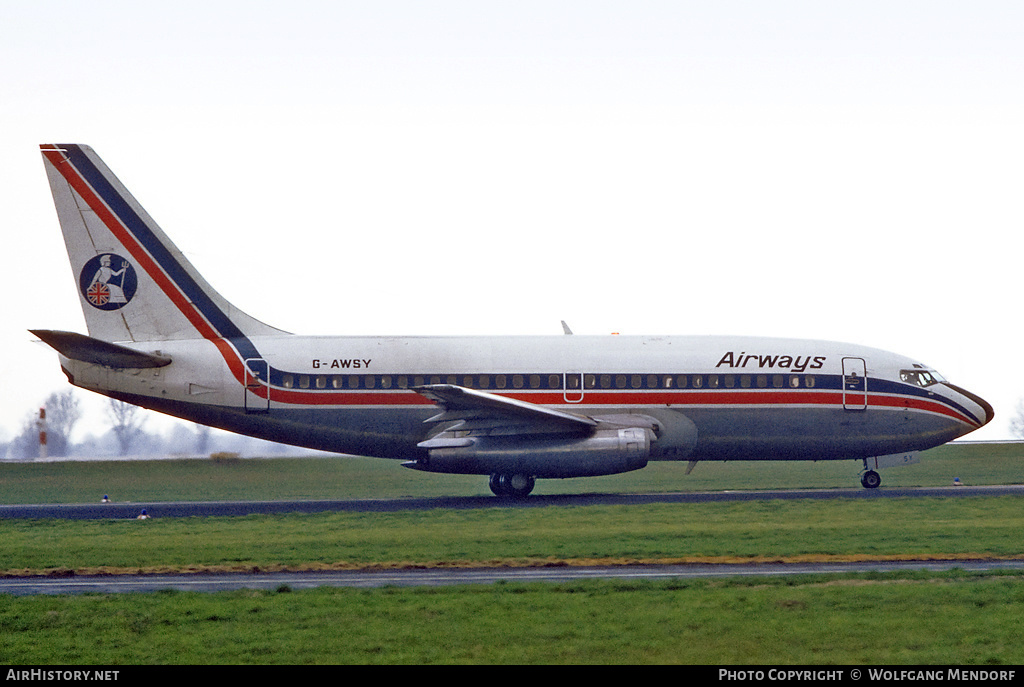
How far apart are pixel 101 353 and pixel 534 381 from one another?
12.3m

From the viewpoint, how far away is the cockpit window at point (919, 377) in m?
32.8

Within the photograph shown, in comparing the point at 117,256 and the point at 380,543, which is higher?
the point at 117,256

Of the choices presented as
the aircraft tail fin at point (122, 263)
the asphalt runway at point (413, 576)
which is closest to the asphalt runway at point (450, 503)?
the aircraft tail fin at point (122, 263)

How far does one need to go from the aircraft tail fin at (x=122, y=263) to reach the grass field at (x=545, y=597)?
567 centimetres

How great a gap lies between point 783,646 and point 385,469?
3479cm

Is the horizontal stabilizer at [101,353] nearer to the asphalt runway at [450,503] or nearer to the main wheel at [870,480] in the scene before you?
the asphalt runway at [450,503]

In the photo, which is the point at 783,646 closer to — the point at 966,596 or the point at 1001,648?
the point at 1001,648

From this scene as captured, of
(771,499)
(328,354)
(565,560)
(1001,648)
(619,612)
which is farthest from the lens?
(328,354)

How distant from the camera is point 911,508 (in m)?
25.2

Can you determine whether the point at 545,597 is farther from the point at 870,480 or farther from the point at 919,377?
the point at 919,377

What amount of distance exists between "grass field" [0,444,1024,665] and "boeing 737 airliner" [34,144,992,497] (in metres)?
3.73

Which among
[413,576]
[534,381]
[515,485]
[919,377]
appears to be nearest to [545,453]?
[515,485]
